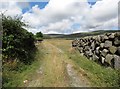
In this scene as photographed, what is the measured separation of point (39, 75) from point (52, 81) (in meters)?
1.55

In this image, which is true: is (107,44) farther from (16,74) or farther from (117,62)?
(16,74)

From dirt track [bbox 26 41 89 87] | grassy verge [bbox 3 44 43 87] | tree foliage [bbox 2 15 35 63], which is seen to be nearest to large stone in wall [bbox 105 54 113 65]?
dirt track [bbox 26 41 89 87]

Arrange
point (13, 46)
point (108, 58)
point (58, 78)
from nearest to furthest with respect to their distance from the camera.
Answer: point (58, 78) → point (108, 58) → point (13, 46)

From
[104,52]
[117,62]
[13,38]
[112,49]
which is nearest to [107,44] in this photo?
[104,52]

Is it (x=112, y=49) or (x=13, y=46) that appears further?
(x=13, y=46)

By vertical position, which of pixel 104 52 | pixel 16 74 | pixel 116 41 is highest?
pixel 116 41

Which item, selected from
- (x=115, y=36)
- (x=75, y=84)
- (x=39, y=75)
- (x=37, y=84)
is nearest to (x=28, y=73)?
(x=39, y=75)

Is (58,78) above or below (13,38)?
below

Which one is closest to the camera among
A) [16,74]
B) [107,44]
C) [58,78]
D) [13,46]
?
[58,78]

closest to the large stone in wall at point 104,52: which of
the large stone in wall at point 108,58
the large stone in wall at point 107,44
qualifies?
the large stone in wall at point 107,44

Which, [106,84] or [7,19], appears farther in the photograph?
[7,19]

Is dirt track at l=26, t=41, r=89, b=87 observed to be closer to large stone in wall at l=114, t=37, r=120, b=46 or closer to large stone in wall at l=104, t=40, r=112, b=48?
large stone in wall at l=104, t=40, r=112, b=48

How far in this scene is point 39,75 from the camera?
11539 millimetres

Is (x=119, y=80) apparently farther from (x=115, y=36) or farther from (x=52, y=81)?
(x=115, y=36)
